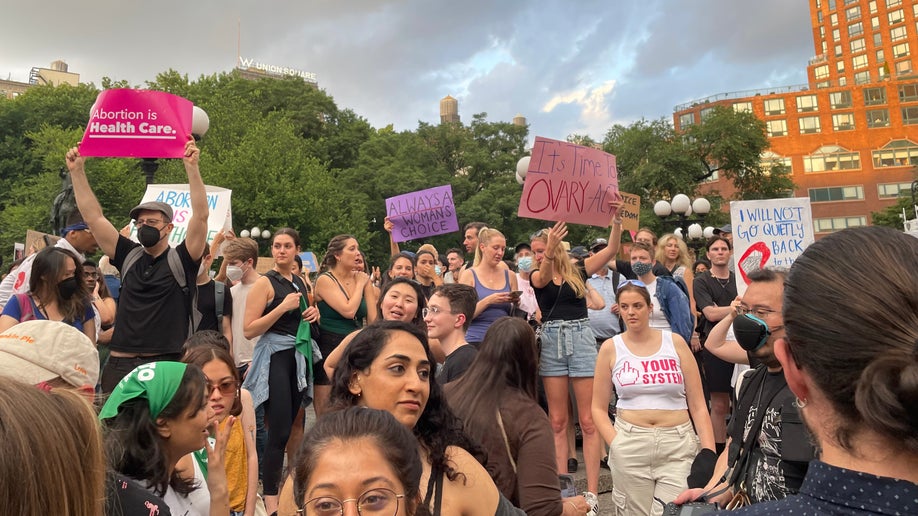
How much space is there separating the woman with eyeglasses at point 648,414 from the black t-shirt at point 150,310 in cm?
286

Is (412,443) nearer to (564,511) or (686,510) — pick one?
(686,510)

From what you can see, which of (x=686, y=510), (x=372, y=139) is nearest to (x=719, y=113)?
(x=372, y=139)

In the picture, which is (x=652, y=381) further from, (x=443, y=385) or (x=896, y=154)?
(x=896, y=154)

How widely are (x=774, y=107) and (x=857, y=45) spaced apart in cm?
3593

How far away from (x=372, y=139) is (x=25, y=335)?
44251 mm

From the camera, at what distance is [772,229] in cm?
629

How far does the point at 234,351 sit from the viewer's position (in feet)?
19.8

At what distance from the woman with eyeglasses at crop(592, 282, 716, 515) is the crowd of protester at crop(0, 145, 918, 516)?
0.04 ft

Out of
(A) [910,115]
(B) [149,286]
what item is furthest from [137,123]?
(A) [910,115]

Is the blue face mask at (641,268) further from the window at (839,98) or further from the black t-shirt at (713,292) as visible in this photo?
the window at (839,98)

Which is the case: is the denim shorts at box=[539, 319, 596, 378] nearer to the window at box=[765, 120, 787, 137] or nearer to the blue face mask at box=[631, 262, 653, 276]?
the blue face mask at box=[631, 262, 653, 276]

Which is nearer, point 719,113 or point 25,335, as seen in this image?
point 25,335

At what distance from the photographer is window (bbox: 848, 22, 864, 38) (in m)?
108

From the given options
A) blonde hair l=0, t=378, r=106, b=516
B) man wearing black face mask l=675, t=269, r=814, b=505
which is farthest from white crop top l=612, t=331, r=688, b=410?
blonde hair l=0, t=378, r=106, b=516
